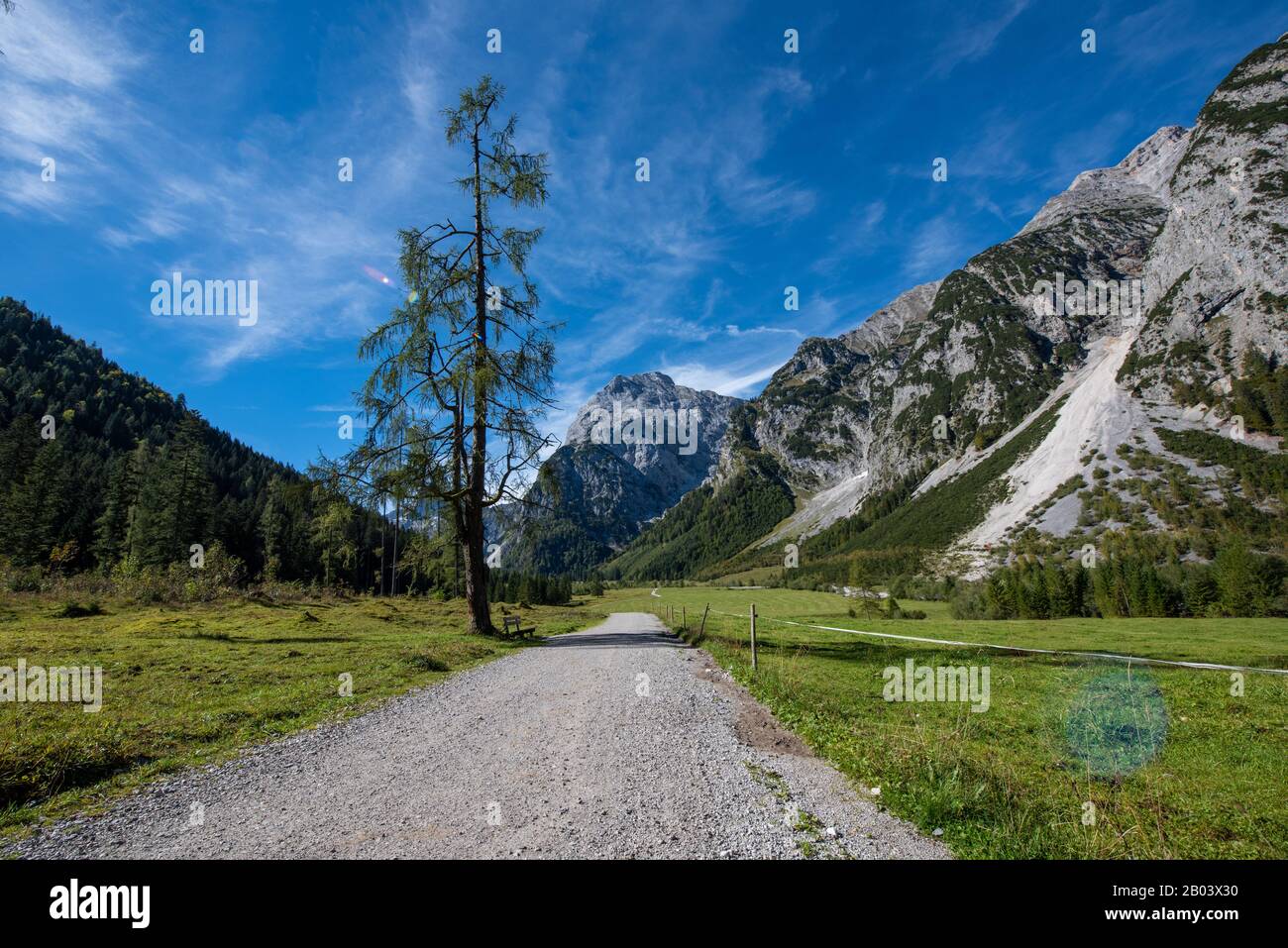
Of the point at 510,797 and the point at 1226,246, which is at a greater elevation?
the point at 1226,246

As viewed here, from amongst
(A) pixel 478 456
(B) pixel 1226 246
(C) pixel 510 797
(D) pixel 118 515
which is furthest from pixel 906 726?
(B) pixel 1226 246

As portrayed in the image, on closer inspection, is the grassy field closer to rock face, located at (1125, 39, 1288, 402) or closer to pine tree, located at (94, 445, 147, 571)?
pine tree, located at (94, 445, 147, 571)

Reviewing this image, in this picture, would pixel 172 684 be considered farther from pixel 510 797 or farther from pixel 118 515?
pixel 118 515

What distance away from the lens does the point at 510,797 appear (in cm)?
568

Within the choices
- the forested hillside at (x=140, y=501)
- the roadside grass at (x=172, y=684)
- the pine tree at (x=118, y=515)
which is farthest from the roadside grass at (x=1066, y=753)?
the pine tree at (x=118, y=515)

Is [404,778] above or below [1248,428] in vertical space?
below

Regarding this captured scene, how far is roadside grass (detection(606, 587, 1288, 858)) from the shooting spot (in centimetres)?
502

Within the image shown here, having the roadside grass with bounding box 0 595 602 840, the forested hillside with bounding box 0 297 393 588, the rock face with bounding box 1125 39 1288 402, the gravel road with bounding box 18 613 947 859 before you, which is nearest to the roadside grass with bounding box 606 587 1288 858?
the gravel road with bounding box 18 613 947 859

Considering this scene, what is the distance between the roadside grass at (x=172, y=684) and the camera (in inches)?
247

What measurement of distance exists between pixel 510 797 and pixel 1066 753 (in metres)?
8.82
